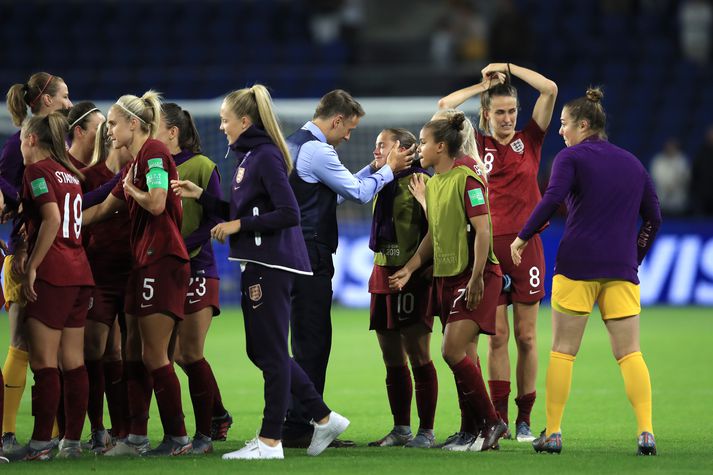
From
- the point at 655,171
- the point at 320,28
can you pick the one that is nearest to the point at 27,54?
the point at 320,28

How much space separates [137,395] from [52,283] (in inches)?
35.6

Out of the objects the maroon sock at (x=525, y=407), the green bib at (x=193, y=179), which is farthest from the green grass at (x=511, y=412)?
the green bib at (x=193, y=179)

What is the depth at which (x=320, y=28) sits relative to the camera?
23.8 meters

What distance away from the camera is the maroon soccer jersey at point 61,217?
23.4 ft

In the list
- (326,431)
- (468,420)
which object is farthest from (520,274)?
(326,431)

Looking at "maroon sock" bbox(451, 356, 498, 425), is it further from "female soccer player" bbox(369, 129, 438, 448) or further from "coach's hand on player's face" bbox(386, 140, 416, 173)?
"coach's hand on player's face" bbox(386, 140, 416, 173)

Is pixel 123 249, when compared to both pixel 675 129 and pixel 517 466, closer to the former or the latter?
pixel 517 466

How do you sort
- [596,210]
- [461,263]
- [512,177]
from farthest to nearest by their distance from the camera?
[512,177] → [461,263] → [596,210]

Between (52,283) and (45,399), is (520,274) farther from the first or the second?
(45,399)

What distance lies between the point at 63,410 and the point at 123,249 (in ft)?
3.71

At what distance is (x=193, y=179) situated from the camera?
8102 millimetres

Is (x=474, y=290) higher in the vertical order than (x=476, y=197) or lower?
lower

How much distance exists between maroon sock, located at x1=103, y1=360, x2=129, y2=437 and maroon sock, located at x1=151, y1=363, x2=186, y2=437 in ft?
1.67

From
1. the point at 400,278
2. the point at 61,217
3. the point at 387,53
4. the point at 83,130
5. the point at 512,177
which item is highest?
the point at 387,53
